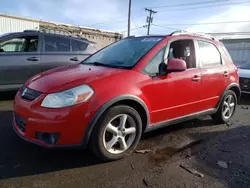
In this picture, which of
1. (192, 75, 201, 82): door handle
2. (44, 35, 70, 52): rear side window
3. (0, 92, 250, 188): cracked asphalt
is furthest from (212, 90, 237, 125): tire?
(44, 35, 70, 52): rear side window

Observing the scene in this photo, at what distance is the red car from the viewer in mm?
2791

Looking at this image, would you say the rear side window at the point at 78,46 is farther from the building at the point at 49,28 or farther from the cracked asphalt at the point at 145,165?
the building at the point at 49,28

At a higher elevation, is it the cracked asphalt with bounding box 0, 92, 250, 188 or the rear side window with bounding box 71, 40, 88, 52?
the rear side window with bounding box 71, 40, 88, 52

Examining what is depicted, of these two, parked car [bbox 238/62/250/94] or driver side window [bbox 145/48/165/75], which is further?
parked car [bbox 238/62/250/94]

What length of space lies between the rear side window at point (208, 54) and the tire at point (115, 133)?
1781 mm

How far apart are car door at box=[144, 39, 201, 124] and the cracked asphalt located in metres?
0.48

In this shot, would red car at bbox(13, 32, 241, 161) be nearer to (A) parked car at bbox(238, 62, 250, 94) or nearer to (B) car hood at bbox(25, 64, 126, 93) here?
(B) car hood at bbox(25, 64, 126, 93)

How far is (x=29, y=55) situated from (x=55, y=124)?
145 inches

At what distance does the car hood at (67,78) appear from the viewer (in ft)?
9.47

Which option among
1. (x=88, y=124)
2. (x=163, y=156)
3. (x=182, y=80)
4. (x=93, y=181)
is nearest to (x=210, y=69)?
(x=182, y=80)

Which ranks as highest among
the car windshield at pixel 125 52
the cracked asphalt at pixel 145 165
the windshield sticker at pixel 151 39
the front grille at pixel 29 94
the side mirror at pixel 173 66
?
the windshield sticker at pixel 151 39

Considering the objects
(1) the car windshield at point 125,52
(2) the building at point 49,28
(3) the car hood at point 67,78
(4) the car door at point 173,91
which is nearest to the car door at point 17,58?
(1) the car windshield at point 125,52

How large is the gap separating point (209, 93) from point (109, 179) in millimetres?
2444

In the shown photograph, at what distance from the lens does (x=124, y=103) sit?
319cm
